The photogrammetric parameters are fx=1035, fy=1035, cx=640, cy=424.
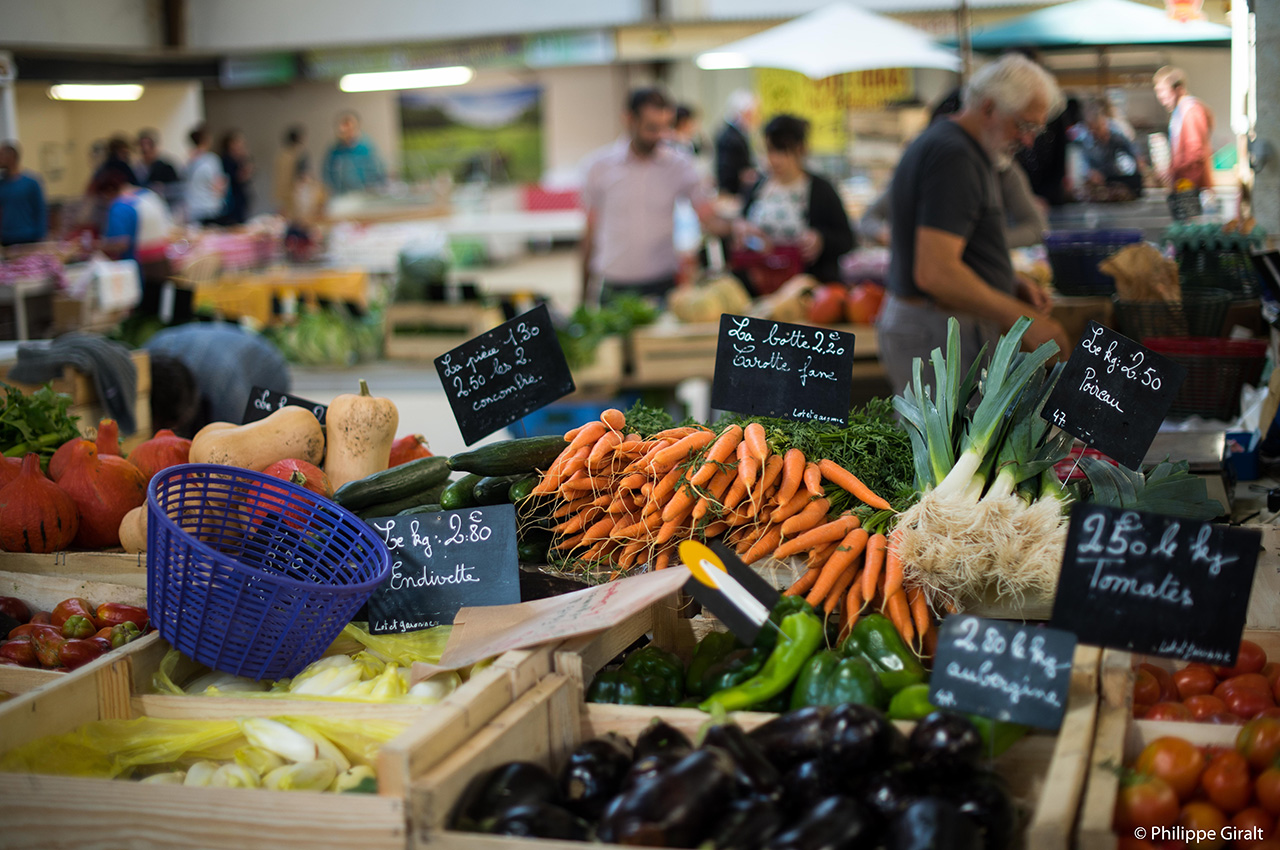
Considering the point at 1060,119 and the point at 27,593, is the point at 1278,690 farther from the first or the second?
the point at 1060,119

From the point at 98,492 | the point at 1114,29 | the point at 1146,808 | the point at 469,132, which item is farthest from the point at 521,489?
the point at 469,132

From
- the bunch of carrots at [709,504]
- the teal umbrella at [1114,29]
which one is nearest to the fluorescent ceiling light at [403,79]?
the teal umbrella at [1114,29]

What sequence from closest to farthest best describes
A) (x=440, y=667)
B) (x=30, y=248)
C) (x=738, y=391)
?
1. (x=440, y=667)
2. (x=738, y=391)
3. (x=30, y=248)

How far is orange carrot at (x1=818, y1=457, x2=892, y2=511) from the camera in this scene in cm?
217

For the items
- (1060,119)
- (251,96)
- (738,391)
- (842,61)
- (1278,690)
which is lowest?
(1278,690)

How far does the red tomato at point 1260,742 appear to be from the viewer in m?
1.52

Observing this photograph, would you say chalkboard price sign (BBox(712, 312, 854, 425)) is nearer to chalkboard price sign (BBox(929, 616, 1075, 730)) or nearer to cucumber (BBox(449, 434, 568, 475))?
cucumber (BBox(449, 434, 568, 475))

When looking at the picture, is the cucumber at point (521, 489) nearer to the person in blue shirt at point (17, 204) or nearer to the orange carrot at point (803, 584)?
the orange carrot at point (803, 584)

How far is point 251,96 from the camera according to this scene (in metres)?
17.6

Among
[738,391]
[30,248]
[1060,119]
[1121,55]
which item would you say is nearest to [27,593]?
[738,391]

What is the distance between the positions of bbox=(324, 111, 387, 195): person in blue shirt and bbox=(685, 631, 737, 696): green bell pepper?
13.1m

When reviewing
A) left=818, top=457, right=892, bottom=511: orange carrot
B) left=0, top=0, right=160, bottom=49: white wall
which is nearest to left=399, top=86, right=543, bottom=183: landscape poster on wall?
left=0, top=0, right=160, bottom=49: white wall

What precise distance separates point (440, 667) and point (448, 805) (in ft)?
1.32

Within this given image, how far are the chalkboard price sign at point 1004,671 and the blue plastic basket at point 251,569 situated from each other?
976mm
